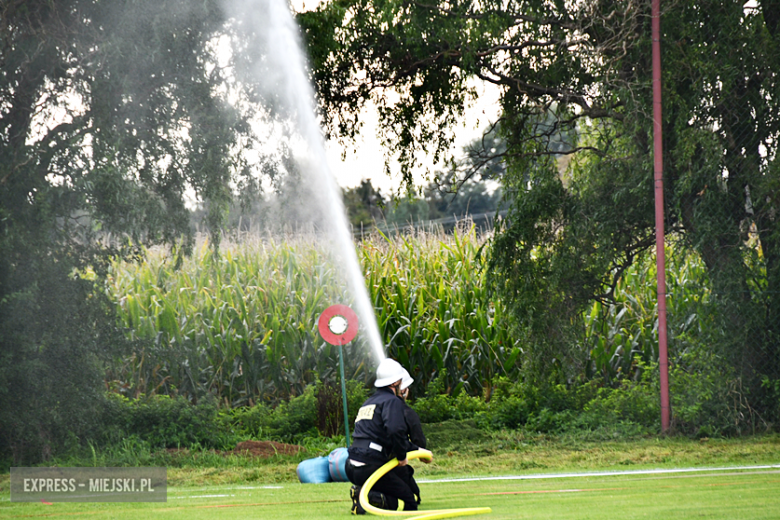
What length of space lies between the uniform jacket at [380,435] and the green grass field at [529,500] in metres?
0.45

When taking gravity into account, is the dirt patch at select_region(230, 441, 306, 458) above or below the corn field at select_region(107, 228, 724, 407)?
below

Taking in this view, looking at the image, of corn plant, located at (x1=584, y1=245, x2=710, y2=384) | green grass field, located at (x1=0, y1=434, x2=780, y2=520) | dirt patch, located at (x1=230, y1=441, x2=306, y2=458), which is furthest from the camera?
corn plant, located at (x1=584, y1=245, x2=710, y2=384)

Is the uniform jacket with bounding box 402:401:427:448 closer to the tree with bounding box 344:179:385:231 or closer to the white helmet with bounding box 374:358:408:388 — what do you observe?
the white helmet with bounding box 374:358:408:388

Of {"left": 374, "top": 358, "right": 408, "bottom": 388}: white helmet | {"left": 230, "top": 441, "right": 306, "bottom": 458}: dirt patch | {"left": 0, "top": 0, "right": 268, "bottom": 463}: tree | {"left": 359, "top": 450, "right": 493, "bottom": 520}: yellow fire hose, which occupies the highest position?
{"left": 0, "top": 0, "right": 268, "bottom": 463}: tree

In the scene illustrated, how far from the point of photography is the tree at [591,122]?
9.80 m

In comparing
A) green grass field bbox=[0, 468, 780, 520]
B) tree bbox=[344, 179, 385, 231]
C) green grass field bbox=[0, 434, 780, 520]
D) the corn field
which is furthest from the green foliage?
tree bbox=[344, 179, 385, 231]

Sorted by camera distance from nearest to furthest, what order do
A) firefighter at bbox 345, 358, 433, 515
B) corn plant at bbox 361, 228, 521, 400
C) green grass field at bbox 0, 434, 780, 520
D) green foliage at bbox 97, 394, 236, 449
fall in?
green grass field at bbox 0, 434, 780, 520, firefighter at bbox 345, 358, 433, 515, green foliage at bbox 97, 394, 236, 449, corn plant at bbox 361, 228, 521, 400

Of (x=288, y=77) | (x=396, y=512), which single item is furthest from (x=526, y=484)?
(x=288, y=77)

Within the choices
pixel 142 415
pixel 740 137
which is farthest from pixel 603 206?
pixel 142 415

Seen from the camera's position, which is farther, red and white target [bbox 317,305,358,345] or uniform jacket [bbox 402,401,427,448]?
red and white target [bbox 317,305,358,345]

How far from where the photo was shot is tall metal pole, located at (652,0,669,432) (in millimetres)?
9906

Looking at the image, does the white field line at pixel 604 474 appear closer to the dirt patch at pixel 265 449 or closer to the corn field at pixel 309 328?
the dirt patch at pixel 265 449

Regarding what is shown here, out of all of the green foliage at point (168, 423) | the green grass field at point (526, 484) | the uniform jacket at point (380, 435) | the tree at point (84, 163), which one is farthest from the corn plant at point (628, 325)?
the uniform jacket at point (380, 435)

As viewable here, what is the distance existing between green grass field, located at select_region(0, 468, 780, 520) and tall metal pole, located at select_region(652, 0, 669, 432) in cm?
248
